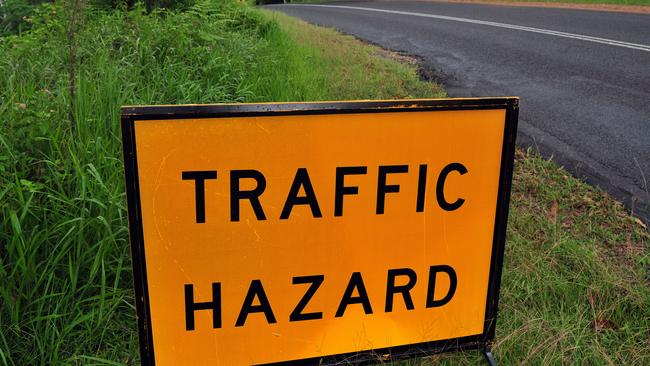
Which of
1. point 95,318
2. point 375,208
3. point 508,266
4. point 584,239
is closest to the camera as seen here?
point 375,208

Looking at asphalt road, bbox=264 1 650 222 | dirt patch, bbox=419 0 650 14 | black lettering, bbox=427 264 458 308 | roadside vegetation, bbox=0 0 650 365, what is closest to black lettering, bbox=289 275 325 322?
black lettering, bbox=427 264 458 308

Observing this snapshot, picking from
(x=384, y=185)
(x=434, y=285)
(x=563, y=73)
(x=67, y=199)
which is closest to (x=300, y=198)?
(x=384, y=185)

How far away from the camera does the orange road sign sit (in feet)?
5.75

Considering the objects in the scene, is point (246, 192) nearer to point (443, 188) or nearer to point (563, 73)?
point (443, 188)

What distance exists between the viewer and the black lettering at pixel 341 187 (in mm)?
1863

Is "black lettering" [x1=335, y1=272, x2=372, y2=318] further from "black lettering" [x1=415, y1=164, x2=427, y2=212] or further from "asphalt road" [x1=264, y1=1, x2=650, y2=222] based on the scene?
"asphalt road" [x1=264, y1=1, x2=650, y2=222]

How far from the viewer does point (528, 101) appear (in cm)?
659

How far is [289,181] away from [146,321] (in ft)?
2.00

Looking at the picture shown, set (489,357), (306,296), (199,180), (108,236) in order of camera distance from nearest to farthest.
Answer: (199,180)
(306,296)
(489,357)
(108,236)

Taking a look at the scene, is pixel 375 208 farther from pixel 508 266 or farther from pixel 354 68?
pixel 354 68

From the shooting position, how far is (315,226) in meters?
1.90

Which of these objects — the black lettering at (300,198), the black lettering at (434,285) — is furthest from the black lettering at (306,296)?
the black lettering at (434,285)

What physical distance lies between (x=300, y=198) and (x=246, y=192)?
0.56ft

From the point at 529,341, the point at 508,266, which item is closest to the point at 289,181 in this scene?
the point at 529,341
